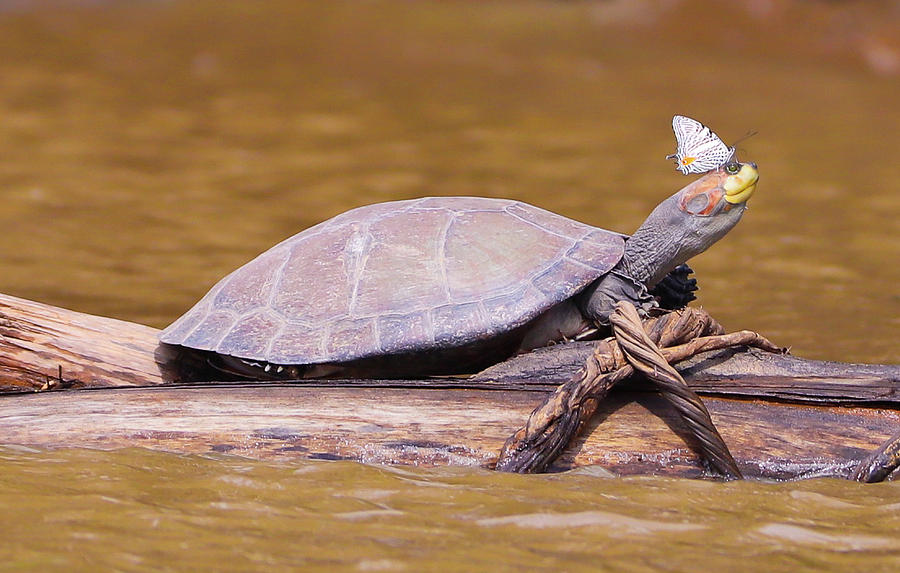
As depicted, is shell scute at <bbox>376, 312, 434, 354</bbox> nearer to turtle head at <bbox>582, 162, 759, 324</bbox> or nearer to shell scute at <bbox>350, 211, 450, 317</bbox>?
shell scute at <bbox>350, 211, 450, 317</bbox>

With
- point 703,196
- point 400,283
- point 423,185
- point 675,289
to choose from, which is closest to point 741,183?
point 703,196

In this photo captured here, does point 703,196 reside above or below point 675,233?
above

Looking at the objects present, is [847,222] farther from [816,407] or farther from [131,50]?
[131,50]

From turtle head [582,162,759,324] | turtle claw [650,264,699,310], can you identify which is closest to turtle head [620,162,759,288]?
turtle head [582,162,759,324]

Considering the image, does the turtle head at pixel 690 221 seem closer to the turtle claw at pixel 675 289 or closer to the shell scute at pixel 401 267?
the turtle claw at pixel 675 289

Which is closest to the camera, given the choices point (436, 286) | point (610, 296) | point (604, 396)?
point (604, 396)

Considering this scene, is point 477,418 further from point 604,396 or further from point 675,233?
A: point 675,233

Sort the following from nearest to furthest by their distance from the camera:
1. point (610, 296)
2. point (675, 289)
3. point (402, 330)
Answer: point (402, 330) < point (610, 296) < point (675, 289)

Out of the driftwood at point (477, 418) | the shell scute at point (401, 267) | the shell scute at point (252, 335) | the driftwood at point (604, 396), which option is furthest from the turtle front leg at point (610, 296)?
the shell scute at point (252, 335)
